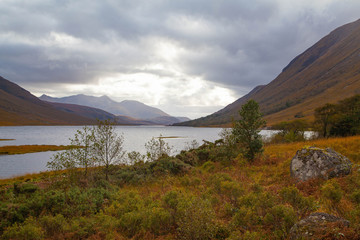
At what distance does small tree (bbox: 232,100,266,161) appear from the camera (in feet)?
54.6

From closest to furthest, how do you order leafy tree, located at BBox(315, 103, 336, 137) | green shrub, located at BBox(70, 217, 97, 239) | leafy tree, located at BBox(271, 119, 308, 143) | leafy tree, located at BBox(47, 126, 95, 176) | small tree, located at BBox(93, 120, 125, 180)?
green shrub, located at BBox(70, 217, 97, 239) < leafy tree, located at BBox(47, 126, 95, 176) < small tree, located at BBox(93, 120, 125, 180) < leafy tree, located at BBox(315, 103, 336, 137) < leafy tree, located at BBox(271, 119, 308, 143)

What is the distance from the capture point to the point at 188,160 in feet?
68.9

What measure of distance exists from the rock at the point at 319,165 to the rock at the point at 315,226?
5814 millimetres

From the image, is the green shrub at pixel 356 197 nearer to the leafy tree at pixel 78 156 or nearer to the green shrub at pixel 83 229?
the green shrub at pixel 83 229

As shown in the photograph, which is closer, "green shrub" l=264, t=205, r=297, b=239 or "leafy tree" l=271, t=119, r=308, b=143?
"green shrub" l=264, t=205, r=297, b=239

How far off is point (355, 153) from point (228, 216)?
12.7 metres

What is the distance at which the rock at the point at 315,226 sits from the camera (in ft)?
14.4

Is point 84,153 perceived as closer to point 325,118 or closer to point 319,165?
point 319,165

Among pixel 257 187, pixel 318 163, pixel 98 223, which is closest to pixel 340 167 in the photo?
pixel 318 163

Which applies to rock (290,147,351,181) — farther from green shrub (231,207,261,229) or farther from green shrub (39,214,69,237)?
green shrub (39,214,69,237)

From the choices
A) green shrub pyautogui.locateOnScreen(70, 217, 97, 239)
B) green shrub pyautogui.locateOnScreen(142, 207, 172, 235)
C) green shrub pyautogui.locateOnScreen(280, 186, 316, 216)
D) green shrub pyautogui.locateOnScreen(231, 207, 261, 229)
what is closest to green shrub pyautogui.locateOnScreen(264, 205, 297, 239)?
green shrub pyautogui.locateOnScreen(231, 207, 261, 229)

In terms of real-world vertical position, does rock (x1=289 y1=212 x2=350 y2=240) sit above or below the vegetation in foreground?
above

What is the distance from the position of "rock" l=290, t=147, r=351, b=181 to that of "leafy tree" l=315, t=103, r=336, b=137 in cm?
2607

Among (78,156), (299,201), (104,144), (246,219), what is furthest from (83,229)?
(104,144)
